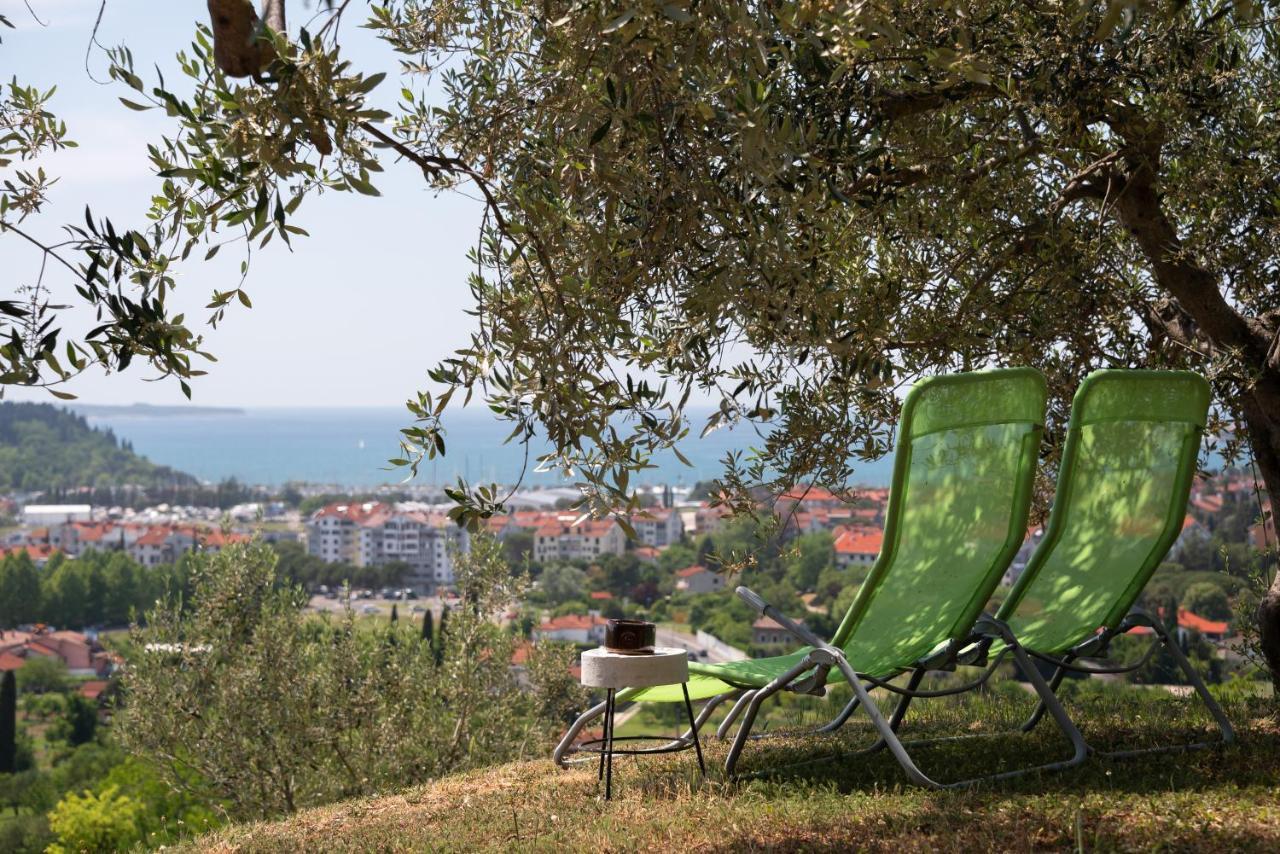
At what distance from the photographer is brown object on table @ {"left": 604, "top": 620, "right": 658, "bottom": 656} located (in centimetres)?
466

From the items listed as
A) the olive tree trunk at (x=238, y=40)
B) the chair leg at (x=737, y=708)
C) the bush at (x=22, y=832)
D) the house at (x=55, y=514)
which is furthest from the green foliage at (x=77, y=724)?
the house at (x=55, y=514)

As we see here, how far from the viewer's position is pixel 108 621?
68.6m

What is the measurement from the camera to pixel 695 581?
52.6m

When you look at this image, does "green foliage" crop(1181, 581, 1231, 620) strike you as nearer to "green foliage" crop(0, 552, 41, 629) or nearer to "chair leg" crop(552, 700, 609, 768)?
"chair leg" crop(552, 700, 609, 768)

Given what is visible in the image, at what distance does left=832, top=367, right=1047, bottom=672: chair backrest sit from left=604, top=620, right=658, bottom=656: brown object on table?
0.74 meters

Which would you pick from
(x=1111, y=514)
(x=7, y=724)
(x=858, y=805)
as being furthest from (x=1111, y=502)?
(x=7, y=724)

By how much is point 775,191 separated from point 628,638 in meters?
1.84

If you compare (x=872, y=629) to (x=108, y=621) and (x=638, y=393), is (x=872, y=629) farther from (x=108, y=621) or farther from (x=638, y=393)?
(x=108, y=621)

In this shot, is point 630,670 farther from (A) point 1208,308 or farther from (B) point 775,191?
(A) point 1208,308

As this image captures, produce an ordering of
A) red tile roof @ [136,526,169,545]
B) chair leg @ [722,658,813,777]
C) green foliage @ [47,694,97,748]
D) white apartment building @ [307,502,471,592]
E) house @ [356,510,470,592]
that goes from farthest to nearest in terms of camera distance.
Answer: white apartment building @ [307,502,471,592] → house @ [356,510,470,592] → red tile roof @ [136,526,169,545] → green foliage @ [47,694,97,748] → chair leg @ [722,658,813,777]

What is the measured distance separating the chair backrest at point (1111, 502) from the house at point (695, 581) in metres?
44.6

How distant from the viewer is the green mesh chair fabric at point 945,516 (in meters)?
4.47

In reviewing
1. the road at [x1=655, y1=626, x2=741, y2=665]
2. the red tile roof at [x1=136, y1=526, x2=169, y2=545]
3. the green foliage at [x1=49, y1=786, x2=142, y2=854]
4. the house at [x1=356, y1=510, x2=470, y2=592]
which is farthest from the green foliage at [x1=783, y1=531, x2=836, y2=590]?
the red tile roof at [x1=136, y1=526, x2=169, y2=545]

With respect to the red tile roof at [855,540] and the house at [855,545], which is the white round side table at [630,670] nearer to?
the house at [855,545]
